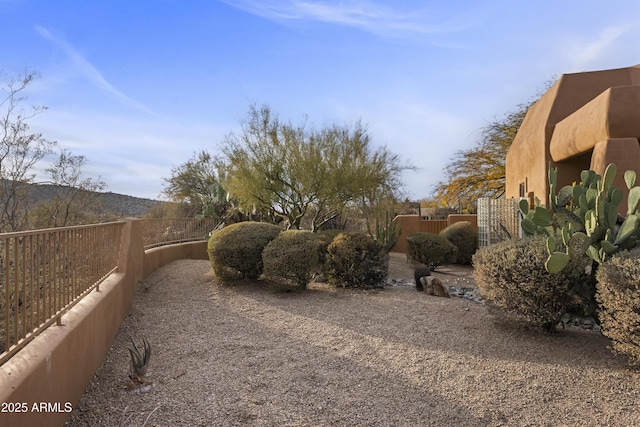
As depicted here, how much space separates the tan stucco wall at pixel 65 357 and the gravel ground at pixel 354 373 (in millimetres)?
193

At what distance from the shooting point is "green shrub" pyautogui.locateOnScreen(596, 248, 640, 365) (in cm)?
409

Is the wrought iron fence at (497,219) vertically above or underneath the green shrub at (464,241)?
above

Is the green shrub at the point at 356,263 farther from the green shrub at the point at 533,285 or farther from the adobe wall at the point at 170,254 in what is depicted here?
the adobe wall at the point at 170,254

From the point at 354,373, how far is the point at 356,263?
4.37 meters

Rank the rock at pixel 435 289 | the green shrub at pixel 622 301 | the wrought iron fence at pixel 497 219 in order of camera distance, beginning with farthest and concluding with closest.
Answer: the wrought iron fence at pixel 497 219, the rock at pixel 435 289, the green shrub at pixel 622 301

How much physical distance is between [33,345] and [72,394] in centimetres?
62

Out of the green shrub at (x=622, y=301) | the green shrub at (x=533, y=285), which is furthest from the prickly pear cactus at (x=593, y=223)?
the green shrub at (x=622, y=301)

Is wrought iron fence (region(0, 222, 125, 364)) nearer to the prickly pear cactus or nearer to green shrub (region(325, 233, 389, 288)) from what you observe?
green shrub (region(325, 233, 389, 288))

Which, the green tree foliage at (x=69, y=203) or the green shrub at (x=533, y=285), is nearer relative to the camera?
the green shrub at (x=533, y=285)

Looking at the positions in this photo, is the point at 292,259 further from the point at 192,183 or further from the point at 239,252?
the point at 192,183

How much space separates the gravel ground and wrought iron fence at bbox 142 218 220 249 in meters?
4.43

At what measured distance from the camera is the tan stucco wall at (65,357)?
2.64 m

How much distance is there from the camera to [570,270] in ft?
16.9

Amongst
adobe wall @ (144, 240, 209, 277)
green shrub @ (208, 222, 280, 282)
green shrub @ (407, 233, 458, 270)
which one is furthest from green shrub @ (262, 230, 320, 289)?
green shrub @ (407, 233, 458, 270)
